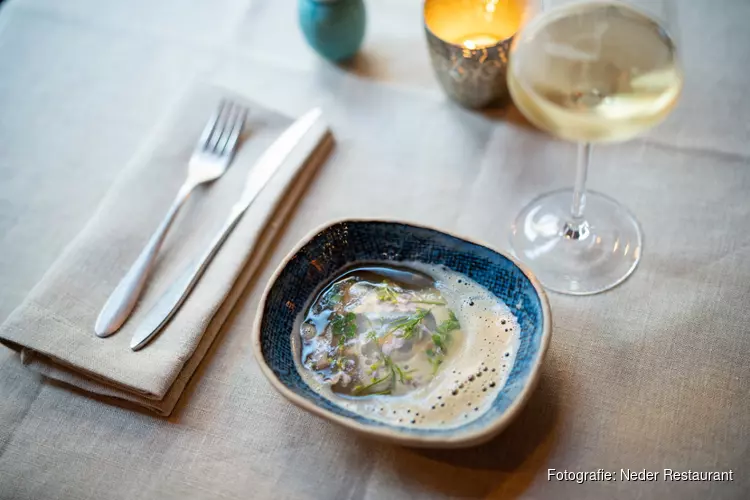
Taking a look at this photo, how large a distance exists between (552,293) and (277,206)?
0.35 meters

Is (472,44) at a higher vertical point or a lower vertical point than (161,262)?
higher

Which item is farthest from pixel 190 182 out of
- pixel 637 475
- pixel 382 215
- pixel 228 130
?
pixel 637 475

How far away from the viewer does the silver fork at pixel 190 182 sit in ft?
2.60

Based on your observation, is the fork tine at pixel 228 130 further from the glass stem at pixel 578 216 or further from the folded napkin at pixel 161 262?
the glass stem at pixel 578 216

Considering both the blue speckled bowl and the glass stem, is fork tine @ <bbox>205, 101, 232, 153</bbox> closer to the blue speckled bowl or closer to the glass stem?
the blue speckled bowl

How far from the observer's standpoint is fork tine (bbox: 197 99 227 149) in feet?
3.08

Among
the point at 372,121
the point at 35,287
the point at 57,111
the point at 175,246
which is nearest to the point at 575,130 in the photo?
the point at 372,121

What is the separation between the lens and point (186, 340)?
76 centimetres

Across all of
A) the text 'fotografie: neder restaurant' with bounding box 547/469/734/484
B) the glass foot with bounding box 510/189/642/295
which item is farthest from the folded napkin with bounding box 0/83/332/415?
the text 'fotografie: neder restaurant' with bounding box 547/469/734/484

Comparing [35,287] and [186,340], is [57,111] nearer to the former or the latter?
[35,287]

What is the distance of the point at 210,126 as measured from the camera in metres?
0.95

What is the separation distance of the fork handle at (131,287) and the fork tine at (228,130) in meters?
0.09

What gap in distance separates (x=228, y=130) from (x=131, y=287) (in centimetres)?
26

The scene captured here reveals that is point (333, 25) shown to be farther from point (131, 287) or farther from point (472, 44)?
point (131, 287)
